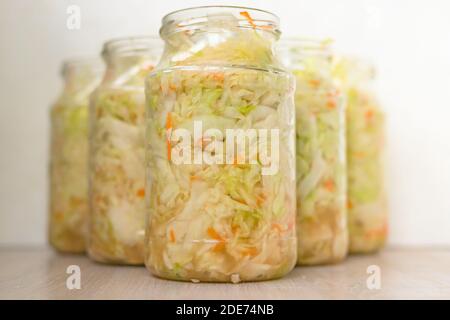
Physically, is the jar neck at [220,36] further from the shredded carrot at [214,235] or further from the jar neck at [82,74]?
the jar neck at [82,74]

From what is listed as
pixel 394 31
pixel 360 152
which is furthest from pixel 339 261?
pixel 394 31

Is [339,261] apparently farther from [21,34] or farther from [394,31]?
[21,34]

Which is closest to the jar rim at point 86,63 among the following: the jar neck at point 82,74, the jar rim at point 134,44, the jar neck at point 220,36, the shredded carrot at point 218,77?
the jar neck at point 82,74

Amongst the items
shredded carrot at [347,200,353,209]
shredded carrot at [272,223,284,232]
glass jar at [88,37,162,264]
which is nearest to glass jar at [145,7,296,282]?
shredded carrot at [272,223,284,232]

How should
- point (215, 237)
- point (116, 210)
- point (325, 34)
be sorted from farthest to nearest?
1. point (325, 34)
2. point (116, 210)
3. point (215, 237)

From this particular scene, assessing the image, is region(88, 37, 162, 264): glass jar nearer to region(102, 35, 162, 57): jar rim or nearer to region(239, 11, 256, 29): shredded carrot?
region(102, 35, 162, 57): jar rim
